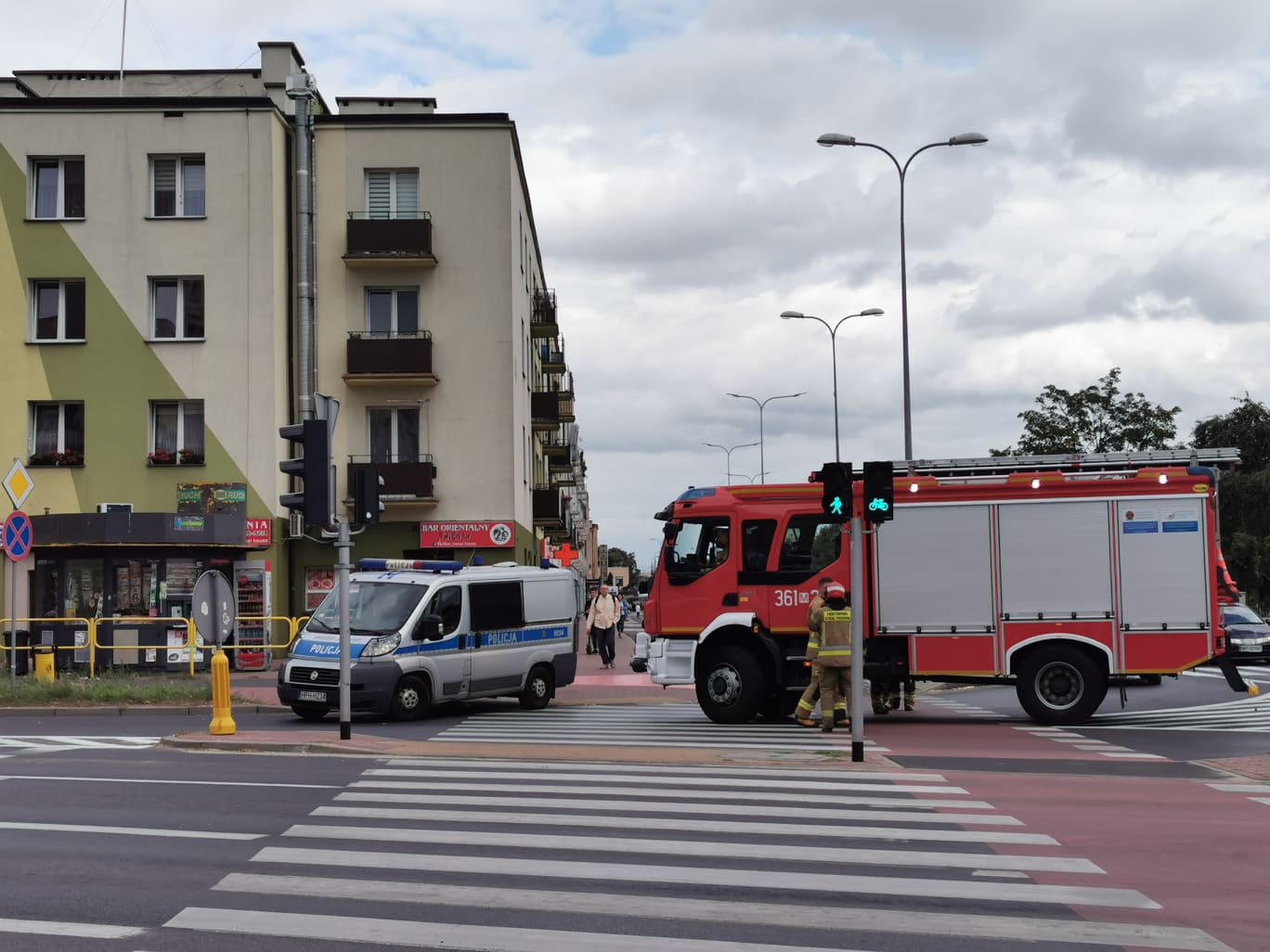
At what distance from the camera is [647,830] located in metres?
10.3

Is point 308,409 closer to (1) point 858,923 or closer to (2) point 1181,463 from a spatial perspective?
(2) point 1181,463

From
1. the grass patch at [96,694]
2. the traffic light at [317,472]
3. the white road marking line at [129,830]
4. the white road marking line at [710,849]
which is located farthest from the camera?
the grass patch at [96,694]

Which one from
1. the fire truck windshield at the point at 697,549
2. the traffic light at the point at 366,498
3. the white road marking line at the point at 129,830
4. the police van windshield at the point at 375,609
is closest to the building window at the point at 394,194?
the police van windshield at the point at 375,609

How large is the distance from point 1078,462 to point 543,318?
3258 cm

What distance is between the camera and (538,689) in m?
22.5

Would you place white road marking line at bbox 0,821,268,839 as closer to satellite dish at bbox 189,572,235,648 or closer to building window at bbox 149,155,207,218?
satellite dish at bbox 189,572,235,648

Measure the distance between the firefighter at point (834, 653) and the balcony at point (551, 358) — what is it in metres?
39.0

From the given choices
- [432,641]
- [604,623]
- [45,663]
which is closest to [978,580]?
[432,641]

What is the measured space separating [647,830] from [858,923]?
3015 millimetres

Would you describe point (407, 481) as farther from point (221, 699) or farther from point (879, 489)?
point (879, 489)

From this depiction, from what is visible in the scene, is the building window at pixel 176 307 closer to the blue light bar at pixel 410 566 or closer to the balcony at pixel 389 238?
the balcony at pixel 389 238

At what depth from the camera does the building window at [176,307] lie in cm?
3638

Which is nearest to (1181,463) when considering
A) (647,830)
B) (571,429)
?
(647,830)

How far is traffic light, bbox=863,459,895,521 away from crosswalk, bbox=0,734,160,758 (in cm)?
858
